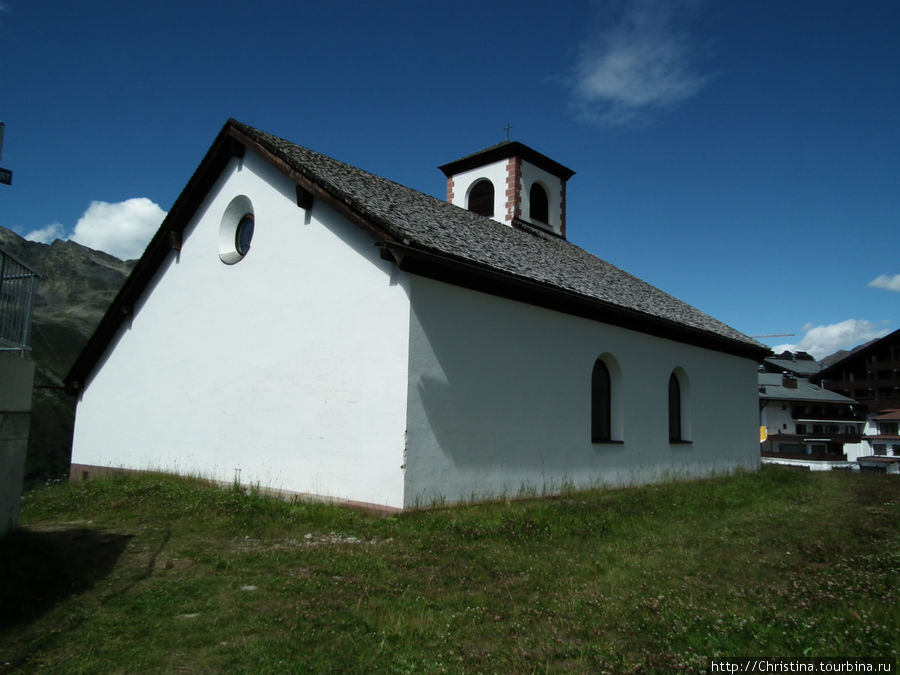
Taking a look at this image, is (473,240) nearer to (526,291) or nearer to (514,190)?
(526,291)

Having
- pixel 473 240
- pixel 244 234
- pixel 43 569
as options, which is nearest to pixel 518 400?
pixel 473 240

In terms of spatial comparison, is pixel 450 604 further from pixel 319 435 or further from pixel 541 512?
pixel 319 435

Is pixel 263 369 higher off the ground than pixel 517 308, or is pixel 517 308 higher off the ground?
pixel 517 308

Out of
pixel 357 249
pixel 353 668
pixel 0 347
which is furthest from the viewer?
pixel 357 249

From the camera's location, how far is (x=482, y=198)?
917 inches

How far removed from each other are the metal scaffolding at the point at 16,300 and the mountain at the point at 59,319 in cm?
5034

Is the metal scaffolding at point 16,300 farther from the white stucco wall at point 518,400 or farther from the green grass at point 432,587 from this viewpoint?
the white stucco wall at point 518,400

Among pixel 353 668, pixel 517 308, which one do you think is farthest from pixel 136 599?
pixel 517 308

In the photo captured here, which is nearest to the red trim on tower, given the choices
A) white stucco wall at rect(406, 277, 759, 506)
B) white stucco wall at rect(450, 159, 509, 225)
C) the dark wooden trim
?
white stucco wall at rect(450, 159, 509, 225)

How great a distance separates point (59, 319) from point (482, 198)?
83332mm

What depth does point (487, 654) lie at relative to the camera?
15.0ft

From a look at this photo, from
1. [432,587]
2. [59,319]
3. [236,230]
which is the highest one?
[59,319]

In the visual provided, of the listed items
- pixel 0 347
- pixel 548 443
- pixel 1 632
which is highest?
pixel 0 347

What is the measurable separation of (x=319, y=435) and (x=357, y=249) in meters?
3.43
